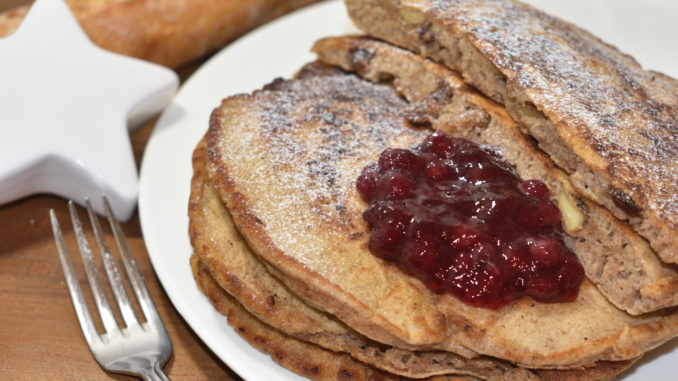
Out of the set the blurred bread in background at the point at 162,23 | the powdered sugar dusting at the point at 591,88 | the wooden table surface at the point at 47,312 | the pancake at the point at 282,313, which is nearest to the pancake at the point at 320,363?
the pancake at the point at 282,313

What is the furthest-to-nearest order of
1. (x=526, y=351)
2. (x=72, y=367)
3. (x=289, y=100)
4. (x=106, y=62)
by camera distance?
(x=106, y=62)
(x=289, y=100)
(x=72, y=367)
(x=526, y=351)

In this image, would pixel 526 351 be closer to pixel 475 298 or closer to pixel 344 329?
pixel 475 298

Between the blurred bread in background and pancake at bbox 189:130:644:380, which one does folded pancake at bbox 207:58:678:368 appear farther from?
the blurred bread in background

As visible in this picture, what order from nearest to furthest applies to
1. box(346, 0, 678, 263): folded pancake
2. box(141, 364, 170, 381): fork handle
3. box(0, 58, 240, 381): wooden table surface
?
box(346, 0, 678, 263): folded pancake < box(141, 364, 170, 381): fork handle < box(0, 58, 240, 381): wooden table surface

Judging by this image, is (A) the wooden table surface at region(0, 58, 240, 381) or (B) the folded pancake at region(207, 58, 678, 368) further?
(A) the wooden table surface at region(0, 58, 240, 381)

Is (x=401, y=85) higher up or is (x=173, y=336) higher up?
(x=401, y=85)

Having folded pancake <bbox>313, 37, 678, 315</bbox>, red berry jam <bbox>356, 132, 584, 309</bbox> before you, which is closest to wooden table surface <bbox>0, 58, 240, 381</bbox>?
red berry jam <bbox>356, 132, 584, 309</bbox>

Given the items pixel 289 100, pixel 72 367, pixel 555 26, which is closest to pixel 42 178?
pixel 72 367
